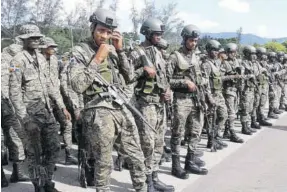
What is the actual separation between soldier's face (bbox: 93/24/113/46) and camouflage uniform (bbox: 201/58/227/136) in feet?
11.4

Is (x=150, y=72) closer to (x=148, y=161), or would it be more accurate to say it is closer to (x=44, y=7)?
(x=148, y=161)

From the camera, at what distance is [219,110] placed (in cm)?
763

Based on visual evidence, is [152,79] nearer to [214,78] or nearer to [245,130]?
[214,78]

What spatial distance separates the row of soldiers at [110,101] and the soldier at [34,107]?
1 cm

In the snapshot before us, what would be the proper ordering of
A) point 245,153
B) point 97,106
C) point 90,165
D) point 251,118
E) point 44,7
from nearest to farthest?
point 97,106 → point 90,165 → point 245,153 → point 251,118 → point 44,7

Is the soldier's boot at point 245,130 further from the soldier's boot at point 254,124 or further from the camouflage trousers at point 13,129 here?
the camouflage trousers at point 13,129

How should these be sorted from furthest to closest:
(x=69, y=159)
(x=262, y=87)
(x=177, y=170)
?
(x=262, y=87)
(x=69, y=159)
(x=177, y=170)

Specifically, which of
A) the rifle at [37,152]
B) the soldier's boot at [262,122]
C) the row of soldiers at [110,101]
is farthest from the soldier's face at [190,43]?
the soldier's boot at [262,122]

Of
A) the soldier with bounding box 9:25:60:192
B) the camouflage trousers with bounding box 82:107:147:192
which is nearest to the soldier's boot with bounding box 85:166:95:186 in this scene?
the soldier with bounding box 9:25:60:192

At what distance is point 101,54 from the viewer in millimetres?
3627

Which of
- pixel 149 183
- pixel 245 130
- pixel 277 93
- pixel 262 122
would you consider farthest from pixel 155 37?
pixel 277 93

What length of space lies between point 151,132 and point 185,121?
3.54 ft


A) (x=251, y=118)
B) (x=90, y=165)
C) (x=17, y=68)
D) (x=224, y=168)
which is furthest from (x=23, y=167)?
(x=251, y=118)

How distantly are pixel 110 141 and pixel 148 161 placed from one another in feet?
3.55
